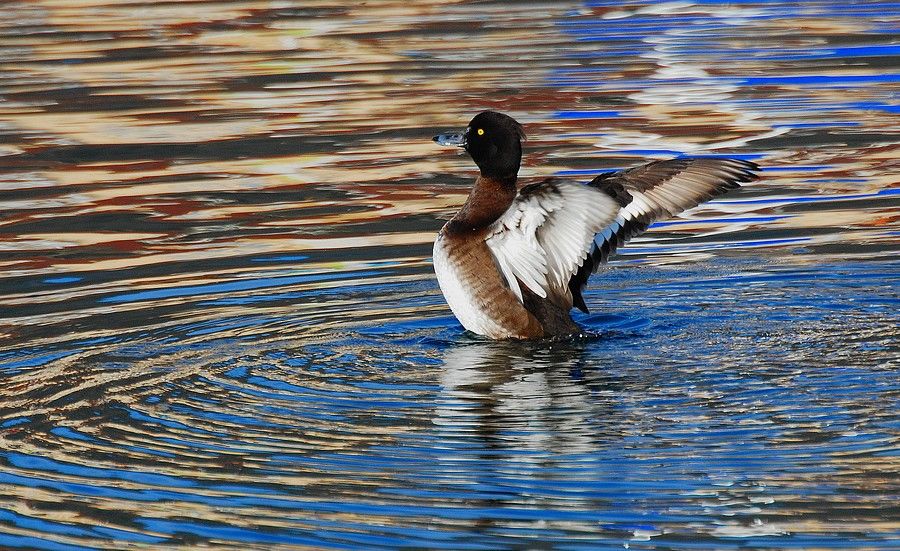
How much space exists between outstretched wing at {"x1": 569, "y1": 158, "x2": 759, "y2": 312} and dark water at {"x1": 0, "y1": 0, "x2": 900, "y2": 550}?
349 millimetres

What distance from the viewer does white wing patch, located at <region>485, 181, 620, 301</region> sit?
775 cm

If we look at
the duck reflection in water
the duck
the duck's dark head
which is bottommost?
the duck reflection in water

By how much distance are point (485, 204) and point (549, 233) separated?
0.64m

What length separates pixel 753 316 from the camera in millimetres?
8461

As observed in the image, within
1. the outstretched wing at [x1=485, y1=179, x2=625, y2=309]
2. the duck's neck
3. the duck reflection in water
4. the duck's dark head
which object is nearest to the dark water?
the duck reflection in water

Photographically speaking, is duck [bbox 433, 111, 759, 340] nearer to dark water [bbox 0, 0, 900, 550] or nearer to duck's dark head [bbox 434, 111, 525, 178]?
duck's dark head [bbox 434, 111, 525, 178]

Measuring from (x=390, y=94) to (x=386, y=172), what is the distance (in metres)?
3.97

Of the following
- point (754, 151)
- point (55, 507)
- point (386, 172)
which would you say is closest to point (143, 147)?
point (386, 172)

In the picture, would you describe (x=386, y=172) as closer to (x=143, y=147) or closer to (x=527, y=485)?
(x=143, y=147)

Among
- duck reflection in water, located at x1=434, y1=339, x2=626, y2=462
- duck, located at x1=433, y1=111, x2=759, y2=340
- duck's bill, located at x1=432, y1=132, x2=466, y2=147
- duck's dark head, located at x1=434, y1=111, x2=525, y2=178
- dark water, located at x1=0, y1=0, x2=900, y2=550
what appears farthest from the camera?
duck's bill, located at x1=432, y1=132, x2=466, y2=147

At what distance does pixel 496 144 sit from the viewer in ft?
28.6

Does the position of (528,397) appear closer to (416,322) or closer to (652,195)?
(416,322)

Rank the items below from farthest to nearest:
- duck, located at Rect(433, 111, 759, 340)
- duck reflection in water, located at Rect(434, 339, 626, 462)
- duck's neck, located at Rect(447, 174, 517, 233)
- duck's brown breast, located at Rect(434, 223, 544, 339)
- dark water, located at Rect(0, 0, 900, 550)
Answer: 1. duck's neck, located at Rect(447, 174, 517, 233)
2. duck's brown breast, located at Rect(434, 223, 544, 339)
3. duck, located at Rect(433, 111, 759, 340)
4. duck reflection in water, located at Rect(434, 339, 626, 462)
5. dark water, located at Rect(0, 0, 900, 550)

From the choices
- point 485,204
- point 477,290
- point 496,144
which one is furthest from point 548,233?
point 496,144
